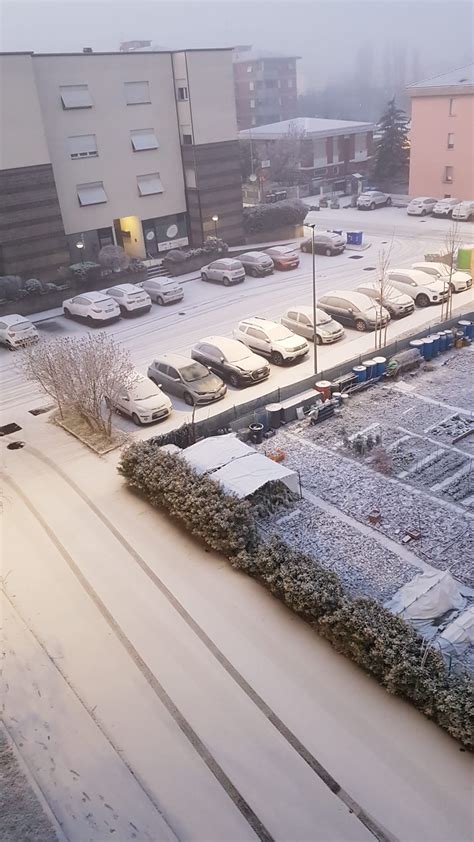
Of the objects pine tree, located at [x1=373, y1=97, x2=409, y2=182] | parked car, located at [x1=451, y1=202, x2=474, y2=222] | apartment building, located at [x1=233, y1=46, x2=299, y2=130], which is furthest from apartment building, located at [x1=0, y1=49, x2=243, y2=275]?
apartment building, located at [x1=233, y1=46, x2=299, y2=130]

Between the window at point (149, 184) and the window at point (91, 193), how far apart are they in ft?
7.92

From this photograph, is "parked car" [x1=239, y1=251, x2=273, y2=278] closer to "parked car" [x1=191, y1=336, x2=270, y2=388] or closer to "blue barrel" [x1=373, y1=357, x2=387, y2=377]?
"parked car" [x1=191, y1=336, x2=270, y2=388]

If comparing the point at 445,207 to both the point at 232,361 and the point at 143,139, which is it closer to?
the point at 143,139

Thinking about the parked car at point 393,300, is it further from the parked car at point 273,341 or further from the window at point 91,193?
the window at point 91,193

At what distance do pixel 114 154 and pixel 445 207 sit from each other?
2413 centimetres

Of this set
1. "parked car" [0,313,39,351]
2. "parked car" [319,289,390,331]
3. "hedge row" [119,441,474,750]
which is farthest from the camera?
"parked car" [0,313,39,351]

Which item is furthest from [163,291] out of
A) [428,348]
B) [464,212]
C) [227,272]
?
[464,212]

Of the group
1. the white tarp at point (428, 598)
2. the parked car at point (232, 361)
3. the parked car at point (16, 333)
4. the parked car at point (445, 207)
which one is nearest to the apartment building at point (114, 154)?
the parked car at point (16, 333)

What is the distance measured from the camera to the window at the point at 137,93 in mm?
34459

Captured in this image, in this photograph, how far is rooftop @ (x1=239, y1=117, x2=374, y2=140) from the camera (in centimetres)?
5597

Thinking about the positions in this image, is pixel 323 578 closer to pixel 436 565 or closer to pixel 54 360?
pixel 436 565

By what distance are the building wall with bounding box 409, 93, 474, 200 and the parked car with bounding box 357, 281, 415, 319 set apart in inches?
987

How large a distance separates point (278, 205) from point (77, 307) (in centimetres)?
1819

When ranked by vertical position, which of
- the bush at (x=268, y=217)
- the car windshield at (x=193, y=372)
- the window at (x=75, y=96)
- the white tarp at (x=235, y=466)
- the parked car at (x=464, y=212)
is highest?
the window at (x=75, y=96)
